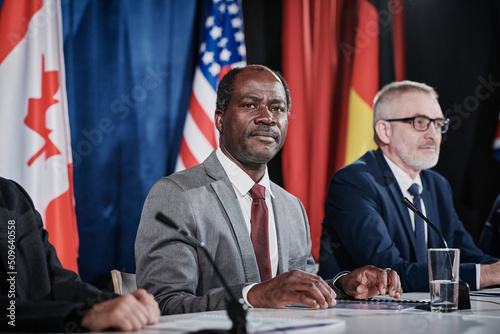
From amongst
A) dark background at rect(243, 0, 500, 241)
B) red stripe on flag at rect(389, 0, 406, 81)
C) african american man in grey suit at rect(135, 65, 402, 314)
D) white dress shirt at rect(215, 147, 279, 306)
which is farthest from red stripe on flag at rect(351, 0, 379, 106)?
white dress shirt at rect(215, 147, 279, 306)

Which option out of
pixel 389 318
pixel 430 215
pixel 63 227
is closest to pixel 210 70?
pixel 63 227

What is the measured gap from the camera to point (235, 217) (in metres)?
2.15

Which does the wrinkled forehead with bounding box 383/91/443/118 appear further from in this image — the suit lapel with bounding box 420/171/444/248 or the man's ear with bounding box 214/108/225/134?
the man's ear with bounding box 214/108/225/134

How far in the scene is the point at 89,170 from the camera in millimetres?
3238

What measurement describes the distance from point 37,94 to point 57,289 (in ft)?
5.24

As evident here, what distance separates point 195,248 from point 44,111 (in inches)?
53.4

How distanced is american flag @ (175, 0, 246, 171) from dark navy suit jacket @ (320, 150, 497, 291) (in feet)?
2.94

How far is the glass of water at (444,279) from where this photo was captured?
66.6 inches

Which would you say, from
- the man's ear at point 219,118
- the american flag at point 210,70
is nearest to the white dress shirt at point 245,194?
the man's ear at point 219,118

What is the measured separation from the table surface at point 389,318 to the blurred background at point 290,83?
6.22 feet

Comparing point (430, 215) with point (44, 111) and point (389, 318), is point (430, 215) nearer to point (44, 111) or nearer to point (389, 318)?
point (389, 318)

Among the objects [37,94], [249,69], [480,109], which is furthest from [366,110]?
[37,94]

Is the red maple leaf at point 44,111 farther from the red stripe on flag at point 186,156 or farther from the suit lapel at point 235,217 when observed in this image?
the suit lapel at point 235,217

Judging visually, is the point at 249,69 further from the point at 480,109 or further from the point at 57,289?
the point at 480,109
